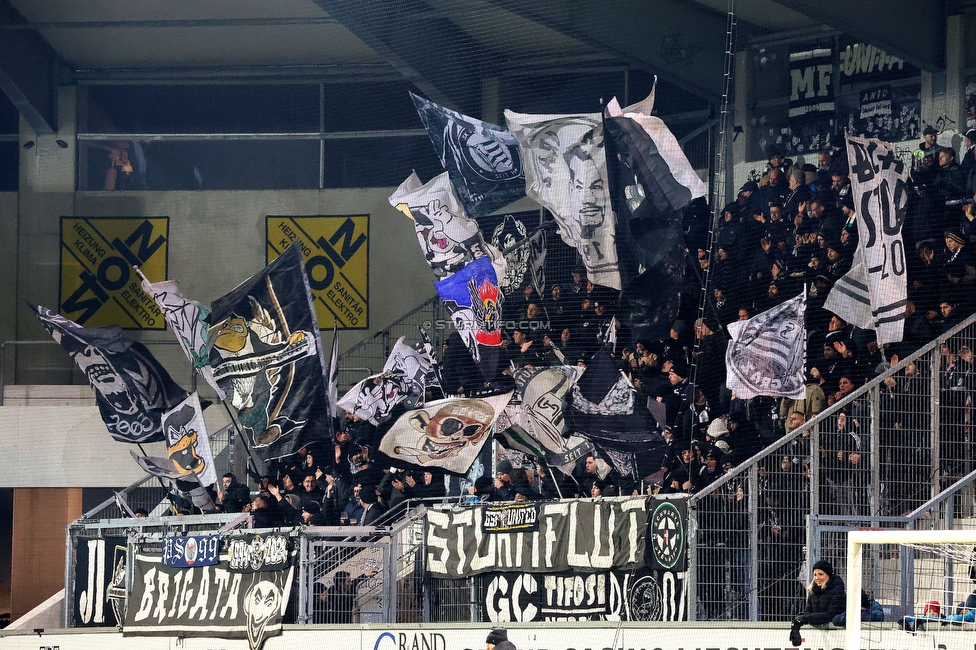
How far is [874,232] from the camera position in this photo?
12969mm

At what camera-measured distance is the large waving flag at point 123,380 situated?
706 inches

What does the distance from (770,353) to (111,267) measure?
13.8 meters

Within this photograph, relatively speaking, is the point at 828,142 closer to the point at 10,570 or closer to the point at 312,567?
the point at 312,567

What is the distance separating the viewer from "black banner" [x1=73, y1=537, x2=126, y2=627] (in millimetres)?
15516

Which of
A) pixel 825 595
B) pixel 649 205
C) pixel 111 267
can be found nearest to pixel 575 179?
pixel 649 205

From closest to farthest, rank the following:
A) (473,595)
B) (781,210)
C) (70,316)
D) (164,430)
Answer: (473,595)
(781,210)
(164,430)
(70,316)

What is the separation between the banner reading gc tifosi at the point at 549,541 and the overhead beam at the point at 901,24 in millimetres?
7342

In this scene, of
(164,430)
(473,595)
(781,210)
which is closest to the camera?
(473,595)

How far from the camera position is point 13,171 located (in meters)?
23.9

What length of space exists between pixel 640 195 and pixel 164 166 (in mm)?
11166

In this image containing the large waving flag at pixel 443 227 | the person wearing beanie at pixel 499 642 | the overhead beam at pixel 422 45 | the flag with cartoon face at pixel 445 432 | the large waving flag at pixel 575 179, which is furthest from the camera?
the overhead beam at pixel 422 45

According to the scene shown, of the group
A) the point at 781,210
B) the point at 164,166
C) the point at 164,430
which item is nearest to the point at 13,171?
the point at 164,166

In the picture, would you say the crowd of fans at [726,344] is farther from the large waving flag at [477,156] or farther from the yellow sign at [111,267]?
the yellow sign at [111,267]

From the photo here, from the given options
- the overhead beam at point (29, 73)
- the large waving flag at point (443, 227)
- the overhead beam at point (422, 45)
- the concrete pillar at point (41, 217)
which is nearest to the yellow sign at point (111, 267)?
the concrete pillar at point (41, 217)
